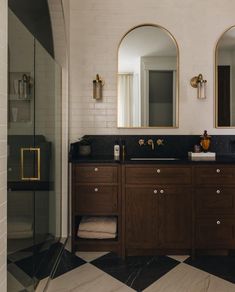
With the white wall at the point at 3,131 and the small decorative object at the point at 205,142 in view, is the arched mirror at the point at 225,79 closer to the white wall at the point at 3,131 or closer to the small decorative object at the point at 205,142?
the small decorative object at the point at 205,142

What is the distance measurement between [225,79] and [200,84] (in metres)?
0.33

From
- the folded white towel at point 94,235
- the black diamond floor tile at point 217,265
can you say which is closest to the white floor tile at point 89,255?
the folded white towel at point 94,235

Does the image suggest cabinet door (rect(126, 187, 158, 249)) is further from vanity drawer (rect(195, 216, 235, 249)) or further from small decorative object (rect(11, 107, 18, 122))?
small decorative object (rect(11, 107, 18, 122))

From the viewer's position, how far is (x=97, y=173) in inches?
91.4

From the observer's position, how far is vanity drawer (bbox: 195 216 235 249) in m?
2.32

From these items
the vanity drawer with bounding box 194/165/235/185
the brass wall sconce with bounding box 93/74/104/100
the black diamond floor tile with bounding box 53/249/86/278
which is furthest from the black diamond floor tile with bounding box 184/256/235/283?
the brass wall sconce with bounding box 93/74/104/100

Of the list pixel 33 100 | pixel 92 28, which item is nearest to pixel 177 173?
pixel 33 100

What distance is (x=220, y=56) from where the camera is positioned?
9.25 feet

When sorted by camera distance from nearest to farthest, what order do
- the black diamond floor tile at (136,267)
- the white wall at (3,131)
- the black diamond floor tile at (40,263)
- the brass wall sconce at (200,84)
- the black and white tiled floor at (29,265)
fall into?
the white wall at (3,131), the black and white tiled floor at (29,265), the black diamond floor tile at (40,263), the black diamond floor tile at (136,267), the brass wall sconce at (200,84)

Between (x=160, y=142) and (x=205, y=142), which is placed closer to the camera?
(x=205, y=142)

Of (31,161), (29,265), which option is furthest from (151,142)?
(29,265)

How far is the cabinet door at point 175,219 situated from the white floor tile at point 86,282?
61 centimetres

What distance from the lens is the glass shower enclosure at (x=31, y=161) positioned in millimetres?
1498

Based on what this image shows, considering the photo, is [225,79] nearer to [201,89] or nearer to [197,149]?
[201,89]
